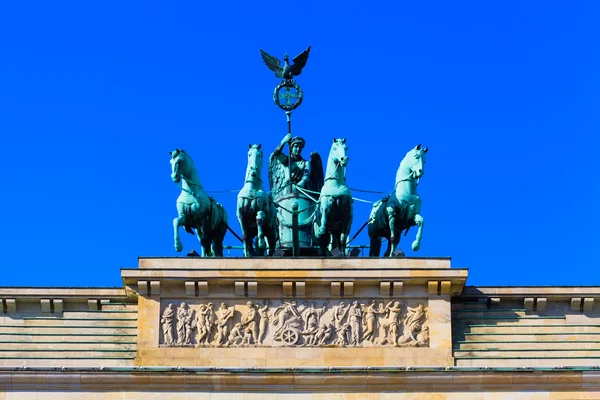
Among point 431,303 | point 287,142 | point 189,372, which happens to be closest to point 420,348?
point 431,303

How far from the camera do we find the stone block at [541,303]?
152 ft

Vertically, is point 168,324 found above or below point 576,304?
below

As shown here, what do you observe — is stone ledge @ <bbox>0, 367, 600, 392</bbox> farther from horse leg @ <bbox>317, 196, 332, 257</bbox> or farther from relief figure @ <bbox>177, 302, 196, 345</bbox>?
horse leg @ <bbox>317, 196, 332, 257</bbox>

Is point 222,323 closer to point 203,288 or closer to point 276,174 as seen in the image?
point 203,288

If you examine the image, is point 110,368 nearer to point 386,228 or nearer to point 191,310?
point 191,310

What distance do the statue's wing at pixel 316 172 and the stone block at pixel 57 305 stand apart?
26.3ft

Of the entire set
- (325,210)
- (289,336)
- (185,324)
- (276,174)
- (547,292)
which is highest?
(276,174)

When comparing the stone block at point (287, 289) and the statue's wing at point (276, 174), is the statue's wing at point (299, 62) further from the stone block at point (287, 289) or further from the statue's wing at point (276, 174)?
the stone block at point (287, 289)

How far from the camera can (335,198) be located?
155 feet

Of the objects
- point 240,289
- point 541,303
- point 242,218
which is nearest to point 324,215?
point 242,218

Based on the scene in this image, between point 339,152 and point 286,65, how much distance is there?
5.69 metres

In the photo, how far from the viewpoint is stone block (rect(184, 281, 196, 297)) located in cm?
4594

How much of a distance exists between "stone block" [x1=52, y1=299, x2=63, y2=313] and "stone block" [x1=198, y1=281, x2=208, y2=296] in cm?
289

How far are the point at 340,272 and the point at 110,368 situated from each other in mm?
5034
